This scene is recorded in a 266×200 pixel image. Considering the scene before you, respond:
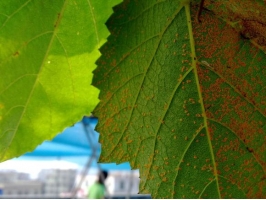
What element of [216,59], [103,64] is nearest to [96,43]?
[103,64]

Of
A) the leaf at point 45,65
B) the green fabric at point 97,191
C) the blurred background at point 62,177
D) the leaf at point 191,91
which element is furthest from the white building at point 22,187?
the leaf at point 191,91

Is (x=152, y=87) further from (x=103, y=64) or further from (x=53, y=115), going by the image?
(x=53, y=115)

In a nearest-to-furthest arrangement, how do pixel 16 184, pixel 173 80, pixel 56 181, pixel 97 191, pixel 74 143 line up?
pixel 173 80, pixel 97 191, pixel 74 143, pixel 16 184, pixel 56 181

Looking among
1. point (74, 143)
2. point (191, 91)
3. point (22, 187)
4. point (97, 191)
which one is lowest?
point (22, 187)

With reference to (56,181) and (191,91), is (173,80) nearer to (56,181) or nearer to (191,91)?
(191,91)

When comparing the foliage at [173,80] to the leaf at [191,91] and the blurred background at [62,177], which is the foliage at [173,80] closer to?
the leaf at [191,91]

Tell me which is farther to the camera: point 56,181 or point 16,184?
point 56,181

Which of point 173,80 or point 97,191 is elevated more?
point 173,80

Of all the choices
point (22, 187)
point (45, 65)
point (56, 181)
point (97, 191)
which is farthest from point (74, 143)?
point (45, 65)
